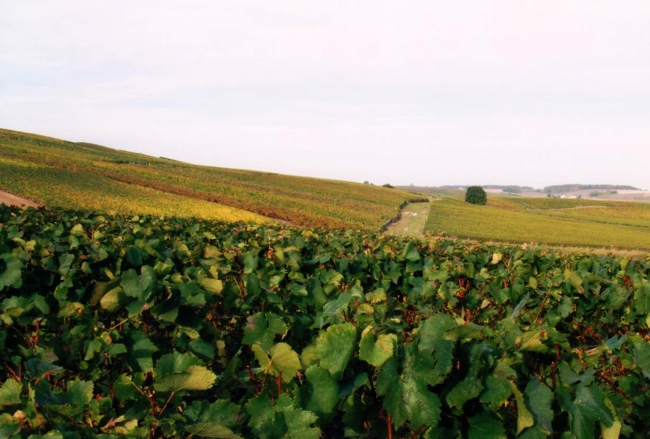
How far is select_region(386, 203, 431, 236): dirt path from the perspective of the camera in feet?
159

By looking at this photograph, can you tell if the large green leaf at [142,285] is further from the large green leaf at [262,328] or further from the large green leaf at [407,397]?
the large green leaf at [407,397]

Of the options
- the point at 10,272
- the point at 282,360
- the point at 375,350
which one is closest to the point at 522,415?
the point at 375,350

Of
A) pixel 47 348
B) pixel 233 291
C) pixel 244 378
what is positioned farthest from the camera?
pixel 233 291

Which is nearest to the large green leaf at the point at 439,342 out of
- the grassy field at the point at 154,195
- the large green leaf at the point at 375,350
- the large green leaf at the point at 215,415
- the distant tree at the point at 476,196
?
the large green leaf at the point at 375,350

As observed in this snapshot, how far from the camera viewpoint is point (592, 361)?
264cm

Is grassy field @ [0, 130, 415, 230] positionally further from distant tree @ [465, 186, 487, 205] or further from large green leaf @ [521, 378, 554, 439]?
distant tree @ [465, 186, 487, 205]

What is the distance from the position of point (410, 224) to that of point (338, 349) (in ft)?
181

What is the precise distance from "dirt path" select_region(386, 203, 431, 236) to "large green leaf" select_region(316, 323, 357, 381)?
141 ft

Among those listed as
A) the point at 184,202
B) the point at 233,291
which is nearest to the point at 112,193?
the point at 184,202

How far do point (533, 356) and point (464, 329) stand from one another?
66cm

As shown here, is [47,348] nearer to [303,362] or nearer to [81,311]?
[81,311]

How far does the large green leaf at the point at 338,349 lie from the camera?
2074 mm

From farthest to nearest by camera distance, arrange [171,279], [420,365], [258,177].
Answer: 1. [258,177]
2. [171,279]
3. [420,365]

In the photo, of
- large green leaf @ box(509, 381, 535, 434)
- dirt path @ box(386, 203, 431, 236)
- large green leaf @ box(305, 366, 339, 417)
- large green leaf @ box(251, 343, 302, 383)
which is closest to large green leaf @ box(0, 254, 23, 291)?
large green leaf @ box(251, 343, 302, 383)
